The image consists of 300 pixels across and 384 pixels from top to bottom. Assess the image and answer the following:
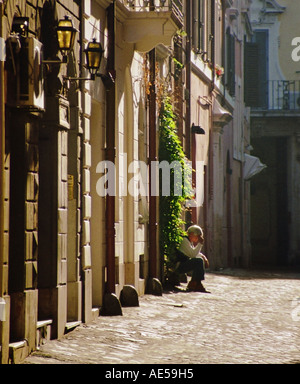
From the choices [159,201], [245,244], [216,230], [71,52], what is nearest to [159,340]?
[71,52]

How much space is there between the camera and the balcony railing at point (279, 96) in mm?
35156

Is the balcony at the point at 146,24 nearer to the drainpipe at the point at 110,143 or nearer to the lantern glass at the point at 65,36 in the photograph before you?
the drainpipe at the point at 110,143

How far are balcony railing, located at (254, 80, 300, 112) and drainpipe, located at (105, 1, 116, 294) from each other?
20911 millimetres

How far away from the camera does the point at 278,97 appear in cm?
3541

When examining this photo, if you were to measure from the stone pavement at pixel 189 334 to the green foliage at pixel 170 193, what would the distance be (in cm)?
107

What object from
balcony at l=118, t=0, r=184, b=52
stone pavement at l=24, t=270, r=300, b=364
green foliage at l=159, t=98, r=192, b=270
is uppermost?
balcony at l=118, t=0, r=184, b=52

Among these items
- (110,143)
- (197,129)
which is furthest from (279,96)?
(110,143)

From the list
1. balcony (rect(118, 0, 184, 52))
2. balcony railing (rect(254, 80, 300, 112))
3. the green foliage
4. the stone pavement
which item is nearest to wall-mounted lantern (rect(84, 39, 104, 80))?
the stone pavement

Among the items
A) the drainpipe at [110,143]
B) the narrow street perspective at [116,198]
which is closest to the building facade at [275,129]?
the narrow street perspective at [116,198]

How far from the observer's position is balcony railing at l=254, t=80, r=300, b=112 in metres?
35.2

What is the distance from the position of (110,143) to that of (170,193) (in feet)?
13.6

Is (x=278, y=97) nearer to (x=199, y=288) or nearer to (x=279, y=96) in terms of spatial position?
(x=279, y=96)

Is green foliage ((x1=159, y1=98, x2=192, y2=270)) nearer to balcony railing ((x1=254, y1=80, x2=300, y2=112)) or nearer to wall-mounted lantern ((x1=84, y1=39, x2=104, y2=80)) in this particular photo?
wall-mounted lantern ((x1=84, y1=39, x2=104, y2=80))
